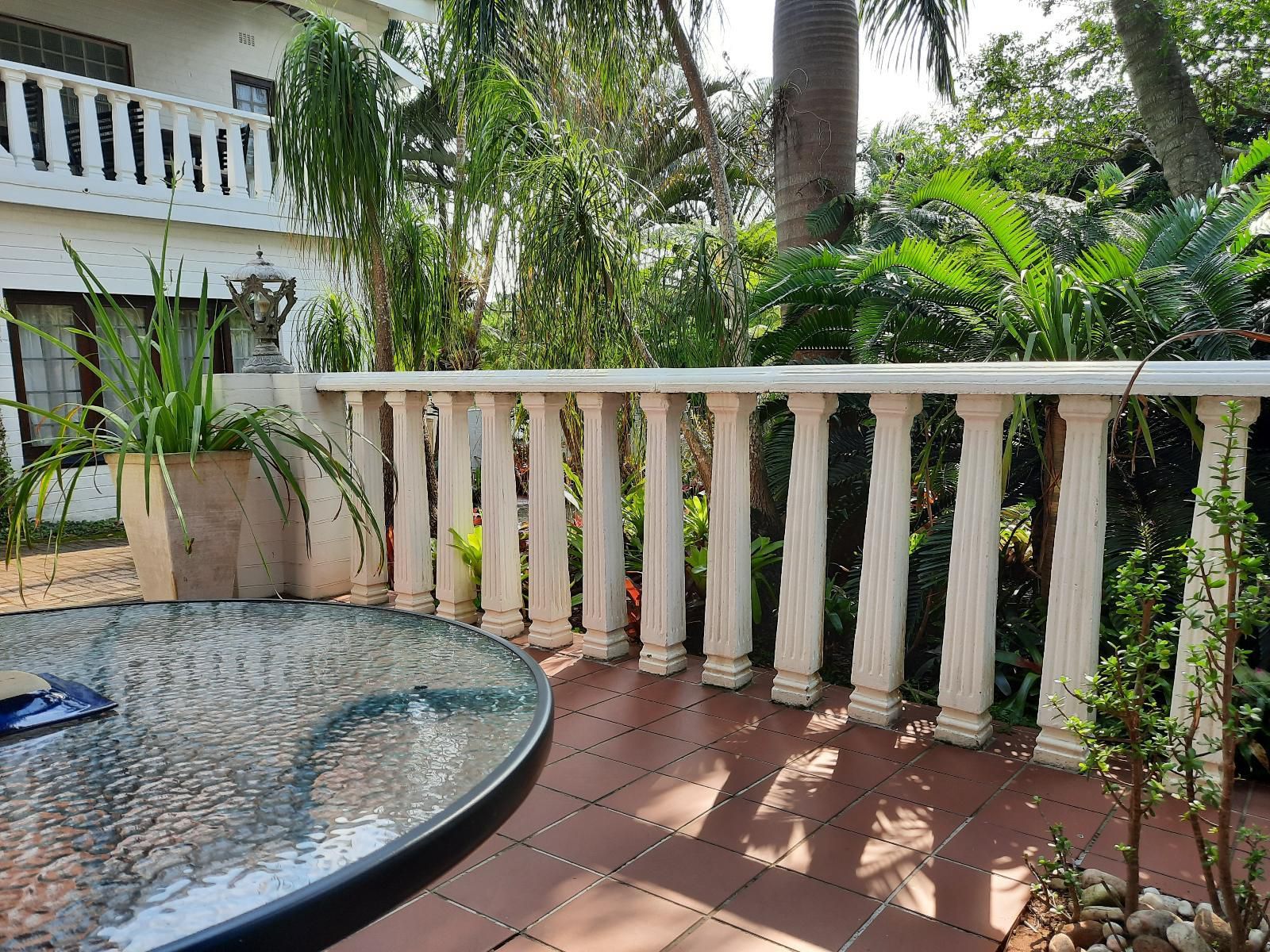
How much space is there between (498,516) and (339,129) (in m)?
2.18

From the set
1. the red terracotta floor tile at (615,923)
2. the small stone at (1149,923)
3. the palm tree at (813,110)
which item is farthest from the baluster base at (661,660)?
the palm tree at (813,110)

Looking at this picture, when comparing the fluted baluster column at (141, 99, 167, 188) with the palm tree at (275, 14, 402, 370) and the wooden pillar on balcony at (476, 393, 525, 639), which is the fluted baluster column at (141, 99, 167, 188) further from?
the wooden pillar on balcony at (476, 393, 525, 639)

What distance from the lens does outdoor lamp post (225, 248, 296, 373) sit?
12.9ft

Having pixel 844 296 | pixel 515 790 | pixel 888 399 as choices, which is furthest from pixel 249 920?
pixel 844 296

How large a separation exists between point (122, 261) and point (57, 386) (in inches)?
48.8

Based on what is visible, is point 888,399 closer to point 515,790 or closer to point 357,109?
point 515,790

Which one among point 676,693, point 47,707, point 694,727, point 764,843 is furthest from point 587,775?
point 47,707

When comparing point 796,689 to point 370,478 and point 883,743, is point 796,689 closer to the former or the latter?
point 883,743

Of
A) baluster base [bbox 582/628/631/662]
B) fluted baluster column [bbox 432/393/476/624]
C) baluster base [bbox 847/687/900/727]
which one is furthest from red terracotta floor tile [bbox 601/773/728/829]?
fluted baluster column [bbox 432/393/476/624]

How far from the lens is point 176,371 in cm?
324

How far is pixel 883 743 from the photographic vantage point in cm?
253

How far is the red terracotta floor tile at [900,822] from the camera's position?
203cm

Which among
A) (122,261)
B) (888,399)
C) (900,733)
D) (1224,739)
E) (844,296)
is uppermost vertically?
(122,261)

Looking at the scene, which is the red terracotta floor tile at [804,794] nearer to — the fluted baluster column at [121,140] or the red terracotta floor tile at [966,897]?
the red terracotta floor tile at [966,897]
